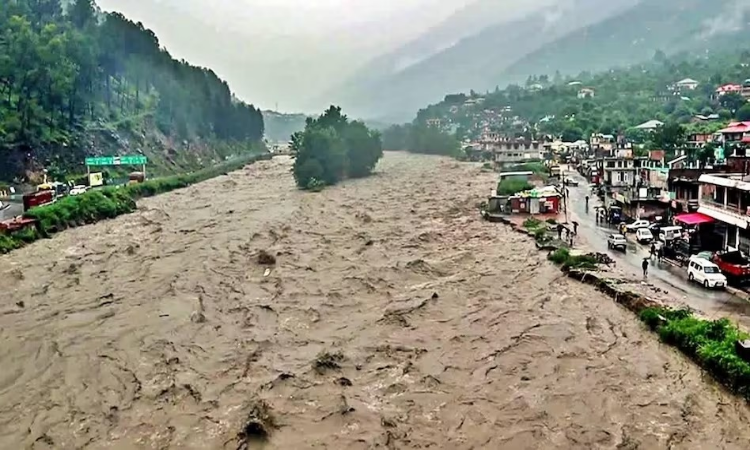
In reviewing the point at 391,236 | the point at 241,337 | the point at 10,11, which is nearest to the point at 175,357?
the point at 241,337

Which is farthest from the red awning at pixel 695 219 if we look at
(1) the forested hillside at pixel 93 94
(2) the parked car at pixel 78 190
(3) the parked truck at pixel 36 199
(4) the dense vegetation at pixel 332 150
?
(1) the forested hillside at pixel 93 94

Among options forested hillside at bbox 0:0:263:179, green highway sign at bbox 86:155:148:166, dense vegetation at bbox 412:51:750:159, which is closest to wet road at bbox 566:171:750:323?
dense vegetation at bbox 412:51:750:159

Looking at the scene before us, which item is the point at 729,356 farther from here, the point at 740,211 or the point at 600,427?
the point at 740,211

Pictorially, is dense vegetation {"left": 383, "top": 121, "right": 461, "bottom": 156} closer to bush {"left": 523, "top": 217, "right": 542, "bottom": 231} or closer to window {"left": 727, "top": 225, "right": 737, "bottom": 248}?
bush {"left": 523, "top": 217, "right": 542, "bottom": 231}

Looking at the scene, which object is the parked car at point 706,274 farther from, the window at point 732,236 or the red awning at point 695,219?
the red awning at point 695,219

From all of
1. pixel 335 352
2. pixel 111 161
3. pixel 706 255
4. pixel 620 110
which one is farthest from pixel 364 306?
pixel 620 110

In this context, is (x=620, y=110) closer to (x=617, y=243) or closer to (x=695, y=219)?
(x=617, y=243)
